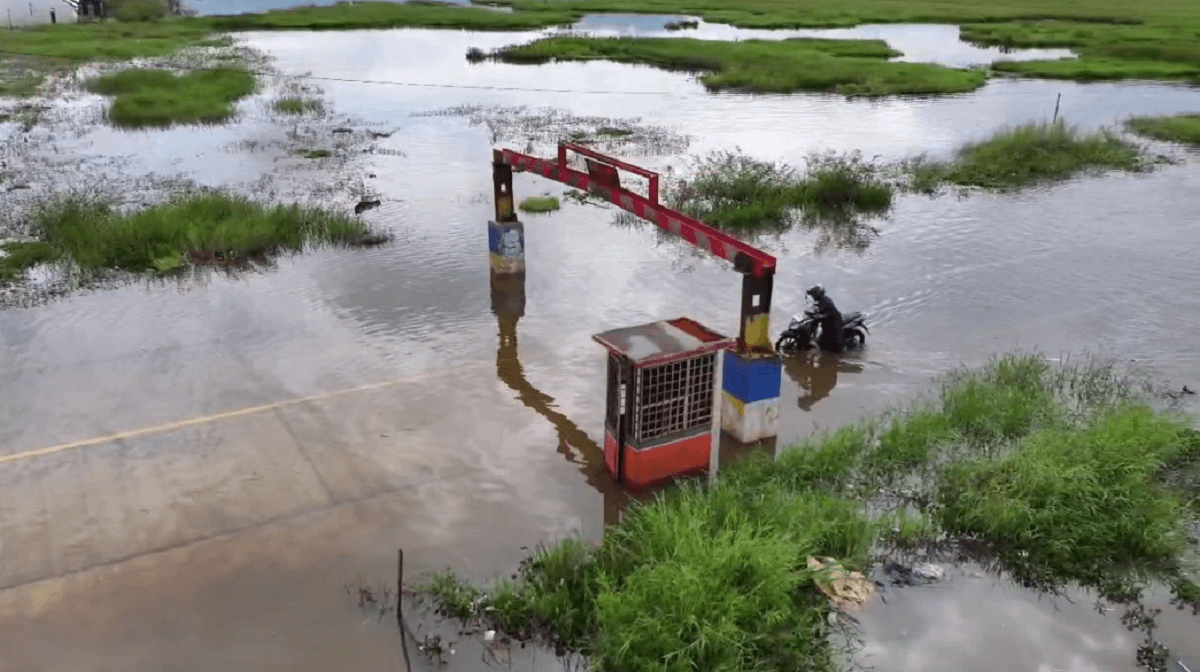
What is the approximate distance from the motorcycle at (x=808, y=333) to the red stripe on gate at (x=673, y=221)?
5.81 ft

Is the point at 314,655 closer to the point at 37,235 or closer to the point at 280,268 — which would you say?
the point at 280,268

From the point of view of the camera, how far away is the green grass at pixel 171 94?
27.4 m

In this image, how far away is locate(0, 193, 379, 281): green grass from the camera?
14.1 metres

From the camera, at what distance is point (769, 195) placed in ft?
57.3

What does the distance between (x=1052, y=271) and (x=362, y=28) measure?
177 feet

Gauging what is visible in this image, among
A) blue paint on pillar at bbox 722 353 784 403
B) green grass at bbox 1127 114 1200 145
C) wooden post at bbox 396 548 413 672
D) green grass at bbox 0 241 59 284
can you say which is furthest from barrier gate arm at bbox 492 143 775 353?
green grass at bbox 1127 114 1200 145

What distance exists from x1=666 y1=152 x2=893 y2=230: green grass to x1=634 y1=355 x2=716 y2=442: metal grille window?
886 centimetres

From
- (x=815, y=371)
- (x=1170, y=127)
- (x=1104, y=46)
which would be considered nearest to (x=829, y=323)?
(x=815, y=371)

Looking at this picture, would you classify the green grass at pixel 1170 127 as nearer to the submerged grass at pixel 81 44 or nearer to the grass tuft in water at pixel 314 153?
the grass tuft in water at pixel 314 153

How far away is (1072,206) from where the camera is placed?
59.3 feet

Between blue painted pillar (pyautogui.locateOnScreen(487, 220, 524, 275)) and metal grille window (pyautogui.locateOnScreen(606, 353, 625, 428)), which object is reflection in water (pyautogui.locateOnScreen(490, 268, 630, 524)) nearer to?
blue painted pillar (pyautogui.locateOnScreen(487, 220, 524, 275))

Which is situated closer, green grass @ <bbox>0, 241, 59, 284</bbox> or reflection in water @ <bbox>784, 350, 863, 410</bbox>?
reflection in water @ <bbox>784, 350, 863, 410</bbox>

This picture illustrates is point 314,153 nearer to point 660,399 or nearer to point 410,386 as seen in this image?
point 410,386

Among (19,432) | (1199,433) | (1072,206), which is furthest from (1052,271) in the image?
(19,432)
